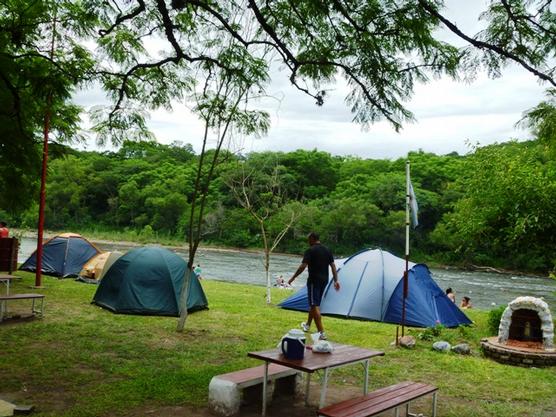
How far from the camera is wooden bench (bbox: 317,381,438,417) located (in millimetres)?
3736

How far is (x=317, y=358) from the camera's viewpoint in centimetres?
443

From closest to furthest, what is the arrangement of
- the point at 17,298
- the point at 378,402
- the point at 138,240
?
1. the point at 378,402
2. the point at 17,298
3. the point at 138,240

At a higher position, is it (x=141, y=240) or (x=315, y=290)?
(x=315, y=290)

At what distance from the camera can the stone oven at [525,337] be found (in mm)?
6918

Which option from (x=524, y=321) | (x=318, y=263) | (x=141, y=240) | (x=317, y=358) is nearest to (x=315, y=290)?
(x=318, y=263)

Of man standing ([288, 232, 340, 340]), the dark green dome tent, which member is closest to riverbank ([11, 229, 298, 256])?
the dark green dome tent

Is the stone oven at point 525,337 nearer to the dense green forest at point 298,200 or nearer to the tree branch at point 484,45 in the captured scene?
the tree branch at point 484,45

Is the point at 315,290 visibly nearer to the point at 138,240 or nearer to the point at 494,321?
the point at 494,321

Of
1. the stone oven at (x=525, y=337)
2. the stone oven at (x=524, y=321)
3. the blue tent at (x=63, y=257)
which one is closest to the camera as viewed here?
the stone oven at (x=525, y=337)

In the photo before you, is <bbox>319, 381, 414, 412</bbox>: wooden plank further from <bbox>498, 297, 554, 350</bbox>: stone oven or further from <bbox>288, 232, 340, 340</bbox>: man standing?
<bbox>498, 297, 554, 350</bbox>: stone oven

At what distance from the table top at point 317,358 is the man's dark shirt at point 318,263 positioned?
2.19 metres

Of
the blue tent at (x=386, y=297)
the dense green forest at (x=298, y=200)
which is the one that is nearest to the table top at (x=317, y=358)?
the blue tent at (x=386, y=297)

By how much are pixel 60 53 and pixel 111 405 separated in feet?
22.0

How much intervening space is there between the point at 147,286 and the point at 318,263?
3625 mm
